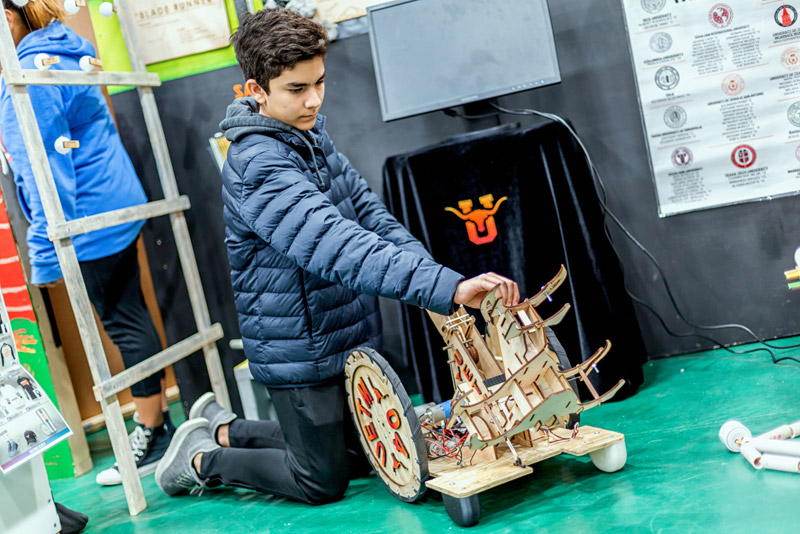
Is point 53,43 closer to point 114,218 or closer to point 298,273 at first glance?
point 114,218

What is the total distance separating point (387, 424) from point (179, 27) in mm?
1997

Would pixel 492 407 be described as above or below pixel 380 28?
below

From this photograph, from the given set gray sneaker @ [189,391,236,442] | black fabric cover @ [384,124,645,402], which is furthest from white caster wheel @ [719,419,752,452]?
gray sneaker @ [189,391,236,442]

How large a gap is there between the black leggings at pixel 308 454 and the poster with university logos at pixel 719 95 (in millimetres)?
1544

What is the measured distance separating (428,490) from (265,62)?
1.28m

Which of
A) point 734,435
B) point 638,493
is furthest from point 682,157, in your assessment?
point 638,493

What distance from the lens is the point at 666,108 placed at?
2.96m

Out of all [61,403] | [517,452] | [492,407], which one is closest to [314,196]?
[492,407]

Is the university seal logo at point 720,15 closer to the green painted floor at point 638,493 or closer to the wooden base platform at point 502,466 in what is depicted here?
the green painted floor at point 638,493

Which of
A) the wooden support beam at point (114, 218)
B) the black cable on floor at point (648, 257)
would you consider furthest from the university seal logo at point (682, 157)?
the wooden support beam at point (114, 218)

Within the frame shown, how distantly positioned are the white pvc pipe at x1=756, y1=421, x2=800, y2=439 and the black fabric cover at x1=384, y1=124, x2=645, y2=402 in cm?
73

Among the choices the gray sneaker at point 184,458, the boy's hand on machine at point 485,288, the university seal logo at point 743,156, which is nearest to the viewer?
the boy's hand on machine at point 485,288

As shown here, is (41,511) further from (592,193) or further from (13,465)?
(592,193)

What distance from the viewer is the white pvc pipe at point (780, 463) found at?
6.18ft
